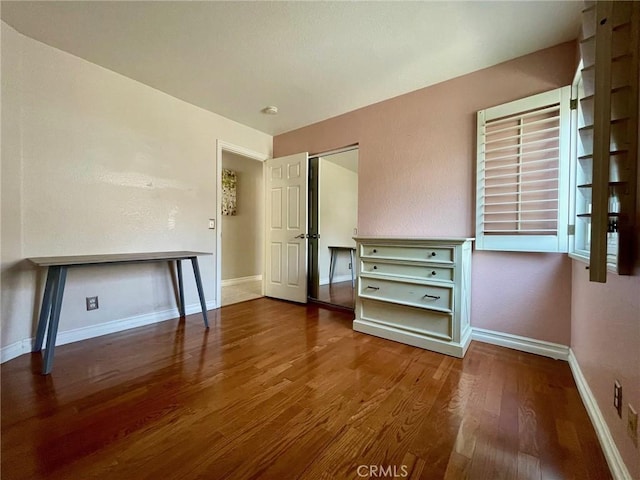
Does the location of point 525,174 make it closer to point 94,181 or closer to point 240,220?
point 94,181

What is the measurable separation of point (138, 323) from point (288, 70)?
2.79 metres

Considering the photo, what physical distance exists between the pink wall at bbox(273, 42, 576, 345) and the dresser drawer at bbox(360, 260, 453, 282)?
1.47ft

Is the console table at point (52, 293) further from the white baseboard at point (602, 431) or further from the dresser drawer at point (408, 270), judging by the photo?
the white baseboard at point (602, 431)

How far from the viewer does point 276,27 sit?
6.18ft

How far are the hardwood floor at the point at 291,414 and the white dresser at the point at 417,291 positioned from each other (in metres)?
0.15

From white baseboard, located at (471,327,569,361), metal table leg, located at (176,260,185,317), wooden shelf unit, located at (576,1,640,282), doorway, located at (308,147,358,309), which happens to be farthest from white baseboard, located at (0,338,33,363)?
white baseboard, located at (471,327,569,361)

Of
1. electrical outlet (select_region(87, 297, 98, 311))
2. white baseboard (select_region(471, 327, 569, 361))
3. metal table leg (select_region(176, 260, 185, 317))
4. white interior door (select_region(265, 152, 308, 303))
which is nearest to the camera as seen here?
white baseboard (select_region(471, 327, 569, 361))

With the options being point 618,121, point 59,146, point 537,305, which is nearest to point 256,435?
point 618,121

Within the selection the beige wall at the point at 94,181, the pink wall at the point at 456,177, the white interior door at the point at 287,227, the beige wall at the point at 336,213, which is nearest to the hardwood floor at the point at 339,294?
the beige wall at the point at 336,213

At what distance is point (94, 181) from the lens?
2.35 meters

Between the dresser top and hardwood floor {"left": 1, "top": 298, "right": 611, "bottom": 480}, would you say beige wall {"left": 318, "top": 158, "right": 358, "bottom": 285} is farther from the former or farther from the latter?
hardwood floor {"left": 1, "top": 298, "right": 611, "bottom": 480}

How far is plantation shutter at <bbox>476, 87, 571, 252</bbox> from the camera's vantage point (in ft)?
6.38

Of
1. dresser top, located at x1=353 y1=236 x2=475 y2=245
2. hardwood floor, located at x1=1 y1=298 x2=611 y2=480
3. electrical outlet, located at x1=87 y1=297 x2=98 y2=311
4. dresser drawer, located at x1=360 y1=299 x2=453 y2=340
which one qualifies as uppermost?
dresser top, located at x1=353 y1=236 x2=475 y2=245

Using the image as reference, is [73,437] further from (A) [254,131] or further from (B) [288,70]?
(A) [254,131]
